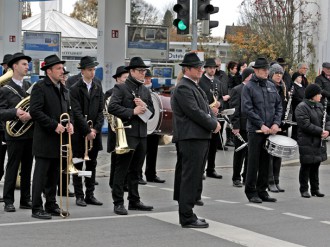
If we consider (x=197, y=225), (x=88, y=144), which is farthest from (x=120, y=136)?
(x=197, y=225)

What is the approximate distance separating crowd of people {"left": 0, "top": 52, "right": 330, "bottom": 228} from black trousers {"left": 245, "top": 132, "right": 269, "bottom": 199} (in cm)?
1

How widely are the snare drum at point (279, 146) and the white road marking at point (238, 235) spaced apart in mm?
1991

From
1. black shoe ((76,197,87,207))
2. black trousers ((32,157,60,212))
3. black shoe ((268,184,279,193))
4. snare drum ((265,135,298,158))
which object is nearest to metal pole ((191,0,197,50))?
black shoe ((268,184,279,193))

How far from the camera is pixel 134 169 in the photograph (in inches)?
453

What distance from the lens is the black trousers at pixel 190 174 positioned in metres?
10.2

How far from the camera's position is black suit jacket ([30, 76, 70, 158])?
415 inches

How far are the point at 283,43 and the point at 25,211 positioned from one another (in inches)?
1491

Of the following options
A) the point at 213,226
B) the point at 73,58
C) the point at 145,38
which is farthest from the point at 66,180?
the point at 73,58

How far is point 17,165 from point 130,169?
1499mm

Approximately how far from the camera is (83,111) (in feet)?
39.2

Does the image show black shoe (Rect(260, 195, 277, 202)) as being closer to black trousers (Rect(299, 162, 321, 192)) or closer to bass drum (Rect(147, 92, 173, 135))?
black trousers (Rect(299, 162, 321, 192))

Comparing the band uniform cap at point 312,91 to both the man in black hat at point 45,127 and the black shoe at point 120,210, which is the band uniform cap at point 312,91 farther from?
the man in black hat at point 45,127

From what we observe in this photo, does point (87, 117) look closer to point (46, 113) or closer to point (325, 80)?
point (46, 113)

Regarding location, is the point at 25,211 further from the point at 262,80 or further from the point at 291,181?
the point at 291,181
